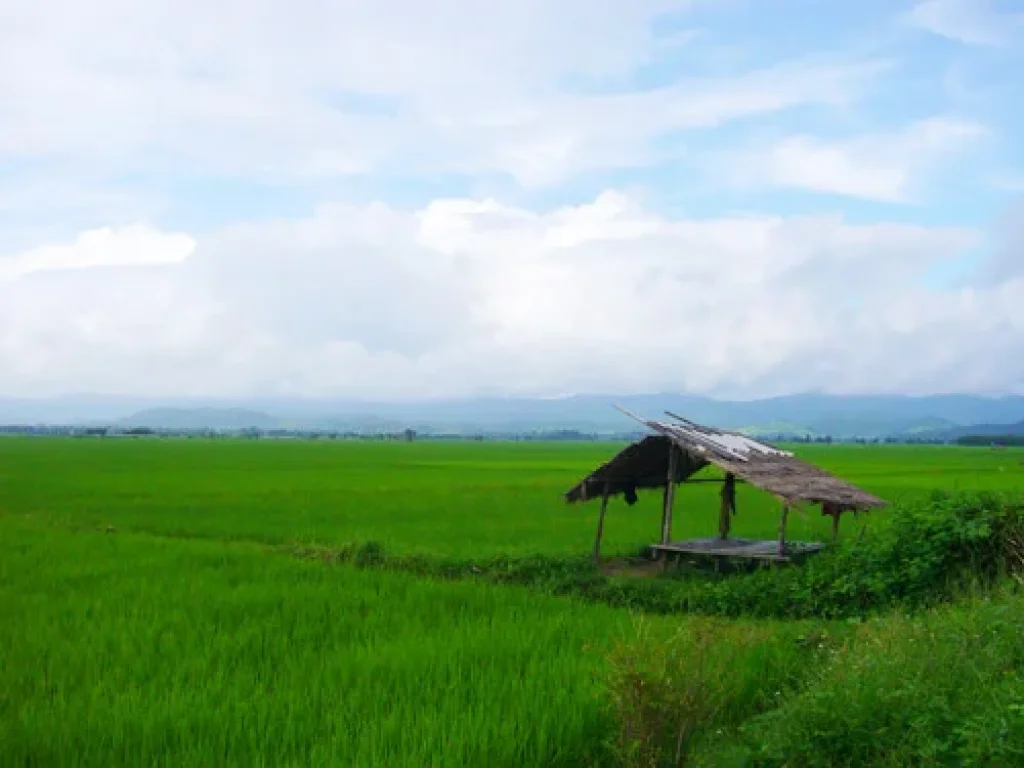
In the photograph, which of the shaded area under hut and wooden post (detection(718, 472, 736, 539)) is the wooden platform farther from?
wooden post (detection(718, 472, 736, 539))

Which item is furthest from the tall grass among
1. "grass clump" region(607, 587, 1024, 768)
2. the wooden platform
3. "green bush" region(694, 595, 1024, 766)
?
the wooden platform

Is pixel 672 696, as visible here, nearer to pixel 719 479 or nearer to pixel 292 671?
pixel 292 671

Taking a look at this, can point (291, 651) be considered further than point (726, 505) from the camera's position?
No

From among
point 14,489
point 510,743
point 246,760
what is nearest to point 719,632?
point 510,743

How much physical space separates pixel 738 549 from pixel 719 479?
1.02 metres

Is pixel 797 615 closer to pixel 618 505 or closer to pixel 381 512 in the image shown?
pixel 381 512

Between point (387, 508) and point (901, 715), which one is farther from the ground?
point (901, 715)

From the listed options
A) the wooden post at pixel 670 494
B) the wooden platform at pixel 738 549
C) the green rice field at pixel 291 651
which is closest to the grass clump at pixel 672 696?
the green rice field at pixel 291 651

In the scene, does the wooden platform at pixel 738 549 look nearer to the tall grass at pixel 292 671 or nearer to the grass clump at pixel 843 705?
the tall grass at pixel 292 671

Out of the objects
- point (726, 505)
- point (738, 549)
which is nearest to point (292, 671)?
point (738, 549)

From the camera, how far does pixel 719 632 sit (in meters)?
5.79

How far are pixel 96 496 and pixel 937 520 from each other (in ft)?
58.2

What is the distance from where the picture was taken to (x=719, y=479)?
11.7m

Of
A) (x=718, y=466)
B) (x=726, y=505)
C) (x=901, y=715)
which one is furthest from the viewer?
(x=726, y=505)
